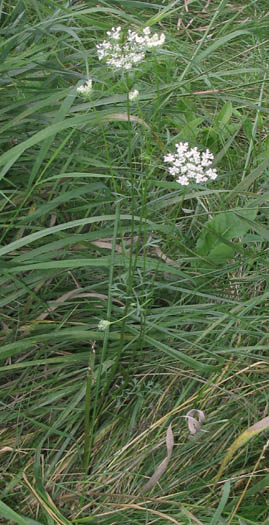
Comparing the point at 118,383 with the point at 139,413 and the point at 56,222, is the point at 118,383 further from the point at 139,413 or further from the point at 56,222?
the point at 56,222

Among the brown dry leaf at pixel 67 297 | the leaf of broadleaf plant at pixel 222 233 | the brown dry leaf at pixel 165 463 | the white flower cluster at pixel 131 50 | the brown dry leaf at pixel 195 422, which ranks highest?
the white flower cluster at pixel 131 50

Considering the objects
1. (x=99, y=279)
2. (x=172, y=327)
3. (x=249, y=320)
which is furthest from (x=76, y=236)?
(x=249, y=320)

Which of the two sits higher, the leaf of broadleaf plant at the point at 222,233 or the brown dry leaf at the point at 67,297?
the leaf of broadleaf plant at the point at 222,233

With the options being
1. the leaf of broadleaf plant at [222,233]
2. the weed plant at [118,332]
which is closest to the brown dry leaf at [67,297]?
the weed plant at [118,332]

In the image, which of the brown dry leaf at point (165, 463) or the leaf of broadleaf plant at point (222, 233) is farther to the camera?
the leaf of broadleaf plant at point (222, 233)

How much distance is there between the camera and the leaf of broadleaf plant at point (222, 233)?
141 cm

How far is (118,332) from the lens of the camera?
1337 millimetres

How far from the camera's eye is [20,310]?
1.38 m

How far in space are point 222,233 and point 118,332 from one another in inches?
13.5

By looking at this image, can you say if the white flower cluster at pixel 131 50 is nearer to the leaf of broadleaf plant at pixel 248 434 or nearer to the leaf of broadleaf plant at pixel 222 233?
the leaf of broadleaf plant at pixel 222 233

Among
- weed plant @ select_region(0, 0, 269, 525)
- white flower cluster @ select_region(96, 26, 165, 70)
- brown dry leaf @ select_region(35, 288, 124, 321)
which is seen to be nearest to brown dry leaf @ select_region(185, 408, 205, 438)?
weed plant @ select_region(0, 0, 269, 525)

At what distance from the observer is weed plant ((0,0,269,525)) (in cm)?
119

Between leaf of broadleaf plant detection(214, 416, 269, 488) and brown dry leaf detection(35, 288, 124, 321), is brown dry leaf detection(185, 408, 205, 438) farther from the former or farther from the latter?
brown dry leaf detection(35, 288, 124, 321)

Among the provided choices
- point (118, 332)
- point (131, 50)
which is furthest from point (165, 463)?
point (131, 50)
